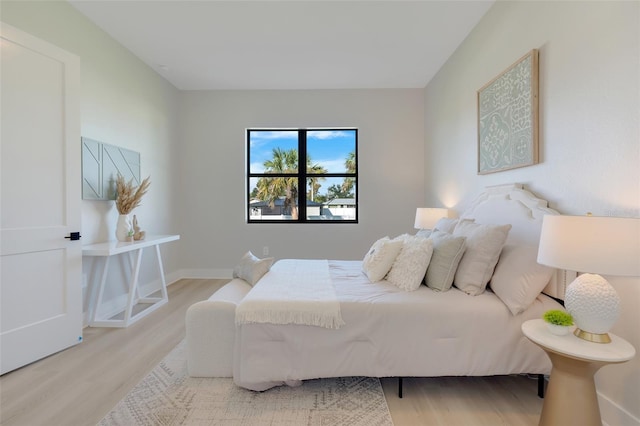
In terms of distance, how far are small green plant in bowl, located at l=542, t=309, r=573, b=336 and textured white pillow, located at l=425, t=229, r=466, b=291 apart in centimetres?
60

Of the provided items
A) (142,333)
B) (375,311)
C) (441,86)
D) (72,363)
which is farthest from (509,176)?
(72,363)

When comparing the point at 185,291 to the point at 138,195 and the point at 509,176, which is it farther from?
the point at 509,176

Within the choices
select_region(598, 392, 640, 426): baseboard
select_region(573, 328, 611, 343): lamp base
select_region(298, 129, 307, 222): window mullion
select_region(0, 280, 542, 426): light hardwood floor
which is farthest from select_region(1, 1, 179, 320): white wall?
select_region(598, 392, 640, 426): baseboard

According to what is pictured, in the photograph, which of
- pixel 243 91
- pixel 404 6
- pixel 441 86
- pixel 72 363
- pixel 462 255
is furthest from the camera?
pixel 243 91

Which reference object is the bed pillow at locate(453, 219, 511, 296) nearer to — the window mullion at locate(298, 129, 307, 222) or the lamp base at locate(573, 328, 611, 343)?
the lamp base at locate(573, 328, 611, 343)

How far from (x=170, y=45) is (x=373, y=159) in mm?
2937

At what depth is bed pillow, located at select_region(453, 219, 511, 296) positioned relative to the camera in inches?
74.5

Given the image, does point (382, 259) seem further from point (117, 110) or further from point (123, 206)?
point (117, 110)

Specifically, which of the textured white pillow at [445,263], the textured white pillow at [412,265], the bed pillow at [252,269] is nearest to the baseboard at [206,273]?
the bed pillow at [252,269]

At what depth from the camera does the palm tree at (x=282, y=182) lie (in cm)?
468

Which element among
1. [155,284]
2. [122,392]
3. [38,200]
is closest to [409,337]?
[122,392]

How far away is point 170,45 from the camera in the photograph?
3.27m

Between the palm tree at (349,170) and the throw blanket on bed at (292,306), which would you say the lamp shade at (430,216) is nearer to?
the palm tree at (349,170)

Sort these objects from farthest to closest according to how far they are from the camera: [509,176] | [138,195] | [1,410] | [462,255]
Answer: [138,195]
[509,176]
[462,255]
[1,410]
